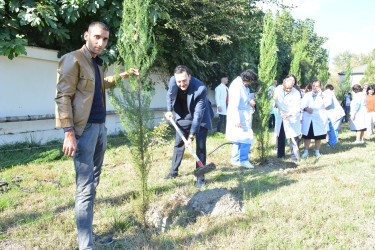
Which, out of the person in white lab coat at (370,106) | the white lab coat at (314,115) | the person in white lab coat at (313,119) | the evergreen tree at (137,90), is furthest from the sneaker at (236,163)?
the person in white lab coat at (370,106)

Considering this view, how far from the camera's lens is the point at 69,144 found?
8.02 ft

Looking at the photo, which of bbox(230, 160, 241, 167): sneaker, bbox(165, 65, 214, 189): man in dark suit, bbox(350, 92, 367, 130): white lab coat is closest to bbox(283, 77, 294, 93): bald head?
bbox(230, 160, 241, 167): sneaker

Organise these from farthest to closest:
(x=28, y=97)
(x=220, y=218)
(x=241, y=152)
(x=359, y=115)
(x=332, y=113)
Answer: (x=359, y=115)
(x=332, y=113)
(x=28, y=97)
(x=241, y=152)
(x=220, y=218)

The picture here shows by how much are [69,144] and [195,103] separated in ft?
8.36

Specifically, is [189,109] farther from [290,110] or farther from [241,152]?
[290,110]

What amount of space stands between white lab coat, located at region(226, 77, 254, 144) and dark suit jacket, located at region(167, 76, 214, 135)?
45.8 inches

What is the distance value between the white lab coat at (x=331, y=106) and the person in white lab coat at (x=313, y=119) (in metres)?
0.36

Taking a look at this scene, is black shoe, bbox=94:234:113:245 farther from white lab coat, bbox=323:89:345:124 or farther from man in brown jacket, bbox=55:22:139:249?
white lab coat, bbox=323:89:345:124

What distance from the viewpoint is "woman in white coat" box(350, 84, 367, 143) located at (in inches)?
355

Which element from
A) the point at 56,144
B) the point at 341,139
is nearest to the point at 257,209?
the point at 56,144

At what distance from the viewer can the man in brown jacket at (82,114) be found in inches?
97.0

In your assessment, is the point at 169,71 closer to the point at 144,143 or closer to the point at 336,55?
the point at 144,143

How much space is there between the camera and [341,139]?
9.79m

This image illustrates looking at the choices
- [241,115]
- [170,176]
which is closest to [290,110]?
[241,115]
